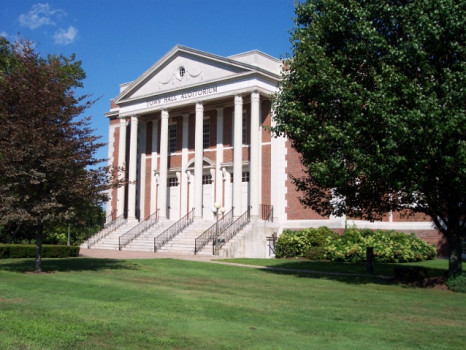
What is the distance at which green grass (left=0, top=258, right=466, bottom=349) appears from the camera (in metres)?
7.37

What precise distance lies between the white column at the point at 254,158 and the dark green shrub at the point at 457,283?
14.9 m

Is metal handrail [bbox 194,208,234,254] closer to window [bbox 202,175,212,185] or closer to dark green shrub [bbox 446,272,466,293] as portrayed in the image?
window [bbox 202,175,212,185]

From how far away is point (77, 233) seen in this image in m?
35.1

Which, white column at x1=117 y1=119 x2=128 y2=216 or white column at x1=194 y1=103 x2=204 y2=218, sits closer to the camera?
white column at x1=194 y1=103 x2=204 y2=218

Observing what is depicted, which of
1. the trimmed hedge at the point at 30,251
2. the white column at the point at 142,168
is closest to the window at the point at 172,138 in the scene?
the white column at the point at 142,168

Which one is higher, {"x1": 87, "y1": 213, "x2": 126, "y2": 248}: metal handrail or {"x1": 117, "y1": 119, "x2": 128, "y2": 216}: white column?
{"x1": 117, "y1": 119, "x2": 128, "y2": 216}: white column

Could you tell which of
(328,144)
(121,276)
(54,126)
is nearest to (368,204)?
(328,144)

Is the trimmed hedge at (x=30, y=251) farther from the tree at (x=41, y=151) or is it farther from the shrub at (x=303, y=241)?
the shrub at (x=303, y=241)

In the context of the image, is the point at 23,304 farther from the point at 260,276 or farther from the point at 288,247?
the point at 288,247

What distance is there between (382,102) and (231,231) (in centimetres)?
1561

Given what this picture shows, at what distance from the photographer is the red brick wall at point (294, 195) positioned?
29131 millimetres

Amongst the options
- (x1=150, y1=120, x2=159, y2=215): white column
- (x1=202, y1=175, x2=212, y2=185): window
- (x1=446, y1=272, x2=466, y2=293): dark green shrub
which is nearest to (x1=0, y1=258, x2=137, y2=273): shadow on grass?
(x1=446, y1=272, x2=466, y2=293): dark green shrub

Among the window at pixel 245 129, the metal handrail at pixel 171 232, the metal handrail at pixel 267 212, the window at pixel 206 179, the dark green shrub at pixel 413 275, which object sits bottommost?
the dark green shrub at pixel 413 275

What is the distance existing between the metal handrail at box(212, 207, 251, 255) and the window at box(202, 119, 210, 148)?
655 cm
